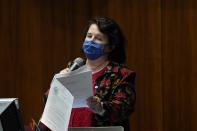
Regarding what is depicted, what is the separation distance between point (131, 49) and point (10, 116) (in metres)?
2.32

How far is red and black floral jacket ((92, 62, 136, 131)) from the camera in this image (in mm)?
2215

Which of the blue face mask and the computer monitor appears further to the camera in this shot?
the blue face mask

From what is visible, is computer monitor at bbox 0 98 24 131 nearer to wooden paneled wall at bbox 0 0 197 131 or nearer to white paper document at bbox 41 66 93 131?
white paper document at bbox 41 66 93 131

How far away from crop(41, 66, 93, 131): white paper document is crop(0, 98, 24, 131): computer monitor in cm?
16

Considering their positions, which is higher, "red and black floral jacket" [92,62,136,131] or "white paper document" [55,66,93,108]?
"white paper document" [55,66,93,108]

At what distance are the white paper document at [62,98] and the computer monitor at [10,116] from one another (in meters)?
0.16

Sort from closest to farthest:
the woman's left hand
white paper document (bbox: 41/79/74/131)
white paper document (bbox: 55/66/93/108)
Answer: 1. white paper document (bbox: 41/79/74/131)
2. white paper document (bbox: 55/66/93/108)
3. the woman's left hand

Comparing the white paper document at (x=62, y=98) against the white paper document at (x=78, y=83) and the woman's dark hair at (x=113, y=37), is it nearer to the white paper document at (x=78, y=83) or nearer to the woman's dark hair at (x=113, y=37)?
the white paper document at (x=78, y=83)

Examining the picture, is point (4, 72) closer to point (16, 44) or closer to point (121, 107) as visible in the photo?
point (16, 44)

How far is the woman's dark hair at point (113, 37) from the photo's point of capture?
8.10 feet

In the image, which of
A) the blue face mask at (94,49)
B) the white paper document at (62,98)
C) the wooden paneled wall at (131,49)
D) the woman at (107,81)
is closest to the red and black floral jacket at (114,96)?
the woman at (107,81)

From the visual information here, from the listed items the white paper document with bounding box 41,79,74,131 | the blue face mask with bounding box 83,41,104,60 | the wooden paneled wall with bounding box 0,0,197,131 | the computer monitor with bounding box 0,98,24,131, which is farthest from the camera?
the wooden paneled wall with bounding box 0,0,197,131

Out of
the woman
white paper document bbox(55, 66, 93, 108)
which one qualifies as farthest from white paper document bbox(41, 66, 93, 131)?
the woman

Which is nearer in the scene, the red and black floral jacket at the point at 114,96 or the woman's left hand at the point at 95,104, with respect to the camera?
the woman's left hand at the point at 95,104
